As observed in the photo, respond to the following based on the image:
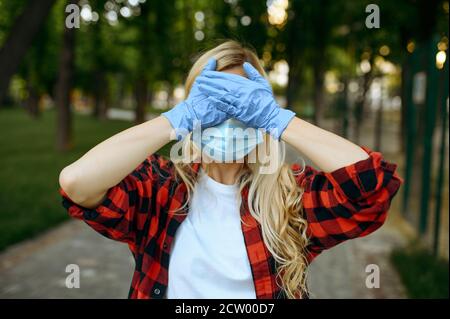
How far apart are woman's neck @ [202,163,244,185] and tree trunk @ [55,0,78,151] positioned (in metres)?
12.4

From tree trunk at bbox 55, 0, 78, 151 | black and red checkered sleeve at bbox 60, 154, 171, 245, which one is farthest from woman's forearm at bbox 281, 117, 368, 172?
tree trunk at bbox 55, 0, 78, 151

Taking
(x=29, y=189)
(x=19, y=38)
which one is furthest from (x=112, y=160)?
(x=29, y=189)

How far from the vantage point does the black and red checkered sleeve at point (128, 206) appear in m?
1.62

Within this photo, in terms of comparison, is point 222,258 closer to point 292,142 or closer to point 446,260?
point 292,142

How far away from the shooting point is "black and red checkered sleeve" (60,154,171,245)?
63.7 inches

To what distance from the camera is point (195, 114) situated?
5.02 ft

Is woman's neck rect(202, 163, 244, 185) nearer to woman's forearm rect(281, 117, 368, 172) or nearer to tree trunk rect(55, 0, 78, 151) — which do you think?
woman's forearm rect(281, 117, 368, 172)

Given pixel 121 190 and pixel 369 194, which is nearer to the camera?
pixel 369 194

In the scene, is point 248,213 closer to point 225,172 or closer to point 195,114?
point 225,172

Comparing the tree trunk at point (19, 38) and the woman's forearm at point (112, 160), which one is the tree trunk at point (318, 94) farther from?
the woman's forearm at point (112, 160)

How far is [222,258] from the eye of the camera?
169 cm
